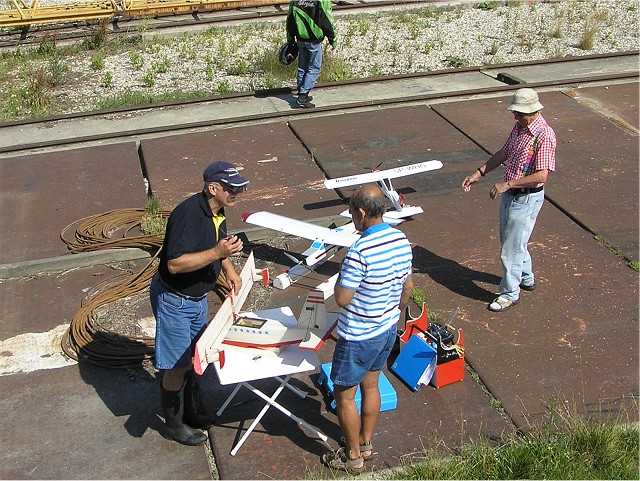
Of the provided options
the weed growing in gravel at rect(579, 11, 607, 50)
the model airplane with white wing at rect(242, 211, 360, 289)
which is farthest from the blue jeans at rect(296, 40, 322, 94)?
the weed growing in gravel at rect(579, 11, 607, 50)

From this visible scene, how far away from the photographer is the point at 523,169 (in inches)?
271

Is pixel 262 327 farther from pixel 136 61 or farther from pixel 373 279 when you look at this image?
pixel 136 61

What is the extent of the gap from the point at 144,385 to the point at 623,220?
218 inches

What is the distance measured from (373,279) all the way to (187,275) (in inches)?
50.5

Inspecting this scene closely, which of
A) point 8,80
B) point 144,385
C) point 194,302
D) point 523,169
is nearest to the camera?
point 194,302

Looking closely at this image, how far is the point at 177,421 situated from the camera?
5684mm

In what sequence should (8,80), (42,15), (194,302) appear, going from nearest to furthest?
(194,302), (8,80), (42,15)

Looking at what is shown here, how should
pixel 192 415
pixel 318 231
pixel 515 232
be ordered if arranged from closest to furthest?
pixel 192 415
pixel 515 232
pixel 318 231

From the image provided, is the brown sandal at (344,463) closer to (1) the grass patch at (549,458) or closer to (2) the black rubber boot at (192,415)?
(1) the grass patch at (549,458)

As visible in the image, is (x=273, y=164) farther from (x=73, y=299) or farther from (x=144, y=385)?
(x=144, y=385)

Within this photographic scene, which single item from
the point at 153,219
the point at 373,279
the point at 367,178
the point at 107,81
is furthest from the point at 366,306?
the point at 107,81

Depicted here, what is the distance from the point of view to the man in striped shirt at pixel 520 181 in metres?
6.76

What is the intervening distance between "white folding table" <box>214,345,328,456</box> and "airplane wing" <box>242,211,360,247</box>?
1834 mm

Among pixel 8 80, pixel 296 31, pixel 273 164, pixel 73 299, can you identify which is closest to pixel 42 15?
pixel 8 80
